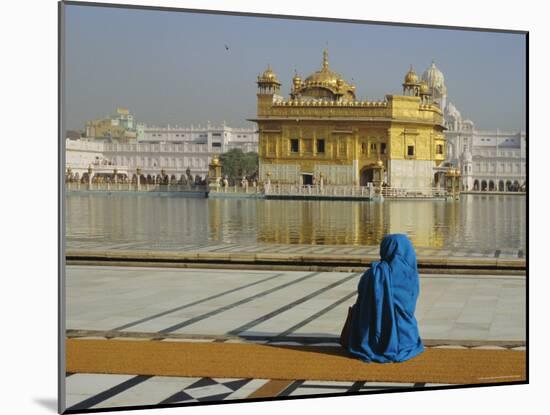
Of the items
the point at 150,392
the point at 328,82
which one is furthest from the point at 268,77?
the point at 150,392

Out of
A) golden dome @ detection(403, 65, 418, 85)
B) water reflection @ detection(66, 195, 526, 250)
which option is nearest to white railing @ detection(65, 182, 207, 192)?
water reflection @ detection(66, 195, 526, 250)

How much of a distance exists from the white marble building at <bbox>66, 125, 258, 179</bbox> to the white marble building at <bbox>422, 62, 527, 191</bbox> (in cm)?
121

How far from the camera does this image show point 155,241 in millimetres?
6398

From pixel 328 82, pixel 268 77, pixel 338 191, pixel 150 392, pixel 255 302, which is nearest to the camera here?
pixel 150 392

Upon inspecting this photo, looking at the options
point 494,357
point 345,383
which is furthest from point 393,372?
point 494,357

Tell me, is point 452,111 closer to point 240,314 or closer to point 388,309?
point 388,309

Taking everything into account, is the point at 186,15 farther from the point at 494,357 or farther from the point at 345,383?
the point at 494,357

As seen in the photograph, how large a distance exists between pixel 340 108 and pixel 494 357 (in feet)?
6.91

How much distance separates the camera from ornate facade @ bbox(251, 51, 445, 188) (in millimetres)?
6184

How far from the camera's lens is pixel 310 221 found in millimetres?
6641

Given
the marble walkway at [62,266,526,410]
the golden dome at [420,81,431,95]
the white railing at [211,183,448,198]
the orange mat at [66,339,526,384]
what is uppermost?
the golden dome at [420,81,431,95]

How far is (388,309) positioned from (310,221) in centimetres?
190

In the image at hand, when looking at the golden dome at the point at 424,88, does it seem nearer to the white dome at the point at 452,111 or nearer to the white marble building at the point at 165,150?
the white dome at the point at 452,111

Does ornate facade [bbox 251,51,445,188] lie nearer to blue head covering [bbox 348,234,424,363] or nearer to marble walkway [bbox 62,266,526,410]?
marble walkway [bbox 62,266,526,410]
